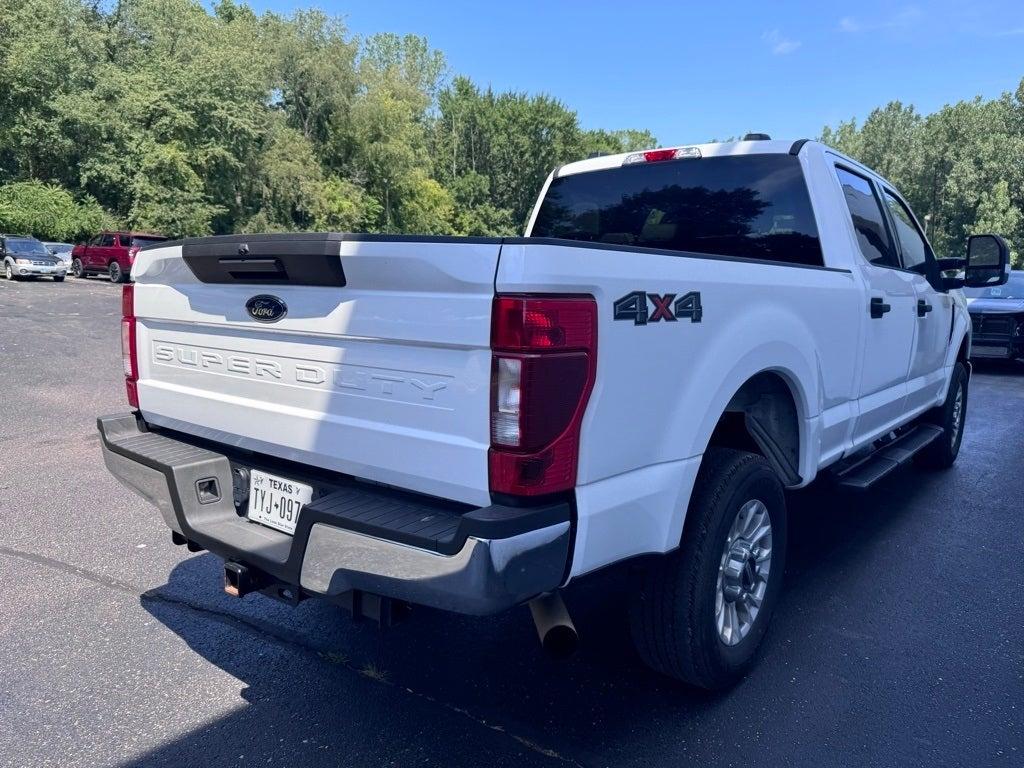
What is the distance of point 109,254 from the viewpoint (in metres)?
27.9

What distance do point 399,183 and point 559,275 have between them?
4503 cm

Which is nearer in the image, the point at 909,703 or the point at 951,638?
the point at 909,703

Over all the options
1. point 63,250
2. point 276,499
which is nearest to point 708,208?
point 276,499

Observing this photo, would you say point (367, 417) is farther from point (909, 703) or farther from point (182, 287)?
point (909, 703)

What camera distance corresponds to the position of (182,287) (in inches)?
121

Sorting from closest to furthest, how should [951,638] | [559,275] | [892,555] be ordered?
[559,275], [951,638], [892,555]

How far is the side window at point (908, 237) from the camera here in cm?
491

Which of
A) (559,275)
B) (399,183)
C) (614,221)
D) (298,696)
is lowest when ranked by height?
(298,696)

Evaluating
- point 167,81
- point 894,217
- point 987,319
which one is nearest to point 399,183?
point 167,81

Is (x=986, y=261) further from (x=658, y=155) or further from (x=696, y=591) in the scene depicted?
(x=696, y=591)

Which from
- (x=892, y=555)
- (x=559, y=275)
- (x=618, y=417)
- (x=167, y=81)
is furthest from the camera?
(x=167, y=81)

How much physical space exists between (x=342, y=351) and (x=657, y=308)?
999 millimetres

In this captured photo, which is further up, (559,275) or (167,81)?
(167,81)

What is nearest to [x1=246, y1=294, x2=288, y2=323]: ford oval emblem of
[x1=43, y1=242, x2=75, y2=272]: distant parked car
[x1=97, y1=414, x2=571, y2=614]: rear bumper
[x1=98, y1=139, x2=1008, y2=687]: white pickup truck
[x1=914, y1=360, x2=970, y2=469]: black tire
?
[x1=98, y1=139, x2=1008, y2=687]: white pickup truck
